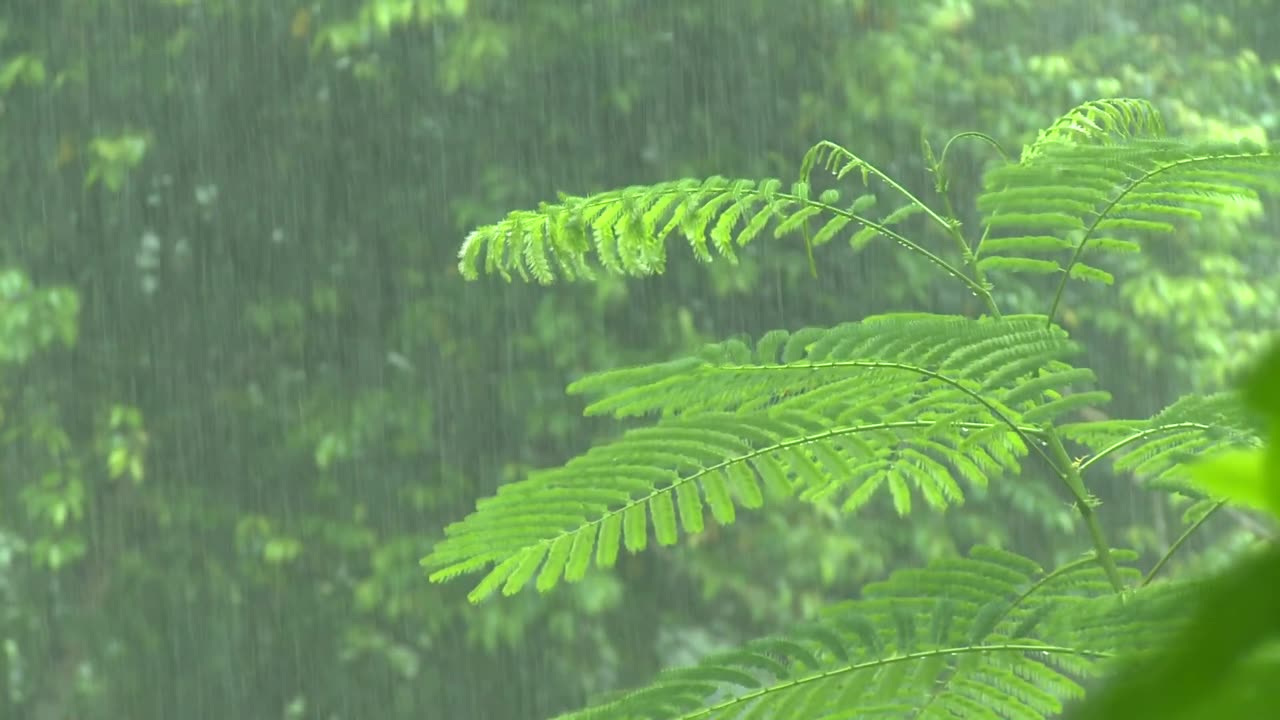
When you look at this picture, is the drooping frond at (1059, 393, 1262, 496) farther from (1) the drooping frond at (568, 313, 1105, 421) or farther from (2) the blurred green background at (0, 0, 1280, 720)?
(2) the blurred green background at (0, 0, 1280, 720)

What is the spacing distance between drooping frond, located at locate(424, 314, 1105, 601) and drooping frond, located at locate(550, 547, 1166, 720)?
0.26 feet

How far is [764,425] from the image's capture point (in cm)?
96

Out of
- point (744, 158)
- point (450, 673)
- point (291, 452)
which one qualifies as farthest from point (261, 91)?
point (450, 673)

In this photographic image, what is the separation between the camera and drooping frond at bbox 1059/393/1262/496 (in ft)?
3.10

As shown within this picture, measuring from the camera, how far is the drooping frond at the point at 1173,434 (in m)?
0.95

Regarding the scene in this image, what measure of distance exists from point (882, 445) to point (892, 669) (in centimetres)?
16

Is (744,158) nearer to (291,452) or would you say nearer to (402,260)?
(402,260)

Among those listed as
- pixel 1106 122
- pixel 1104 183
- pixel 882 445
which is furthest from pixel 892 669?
pixel 1106 122

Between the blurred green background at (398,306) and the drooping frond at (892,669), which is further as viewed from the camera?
the blurred green background at (398,306)

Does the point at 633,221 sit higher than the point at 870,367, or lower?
higher

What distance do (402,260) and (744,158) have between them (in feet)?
3.86

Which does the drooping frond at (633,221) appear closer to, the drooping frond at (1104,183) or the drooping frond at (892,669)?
the drooping frond at (1104,183)

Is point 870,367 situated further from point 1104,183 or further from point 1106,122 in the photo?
point 1106,122

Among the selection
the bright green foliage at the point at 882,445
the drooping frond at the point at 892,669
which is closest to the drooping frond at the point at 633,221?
the bright green foliage at the point at 882,445
